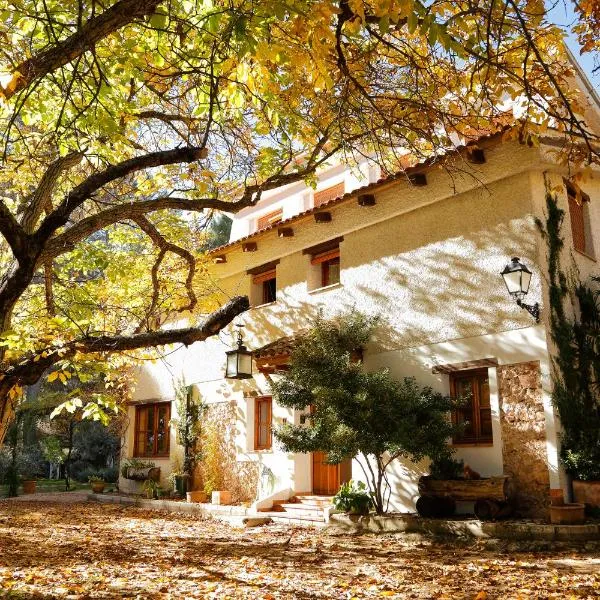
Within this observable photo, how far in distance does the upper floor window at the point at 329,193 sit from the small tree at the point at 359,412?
592 centimetres

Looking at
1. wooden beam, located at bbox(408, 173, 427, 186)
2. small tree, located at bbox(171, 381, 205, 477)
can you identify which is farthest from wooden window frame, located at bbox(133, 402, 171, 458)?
wooden beam, located at bbox(408, 173, 427, 186)

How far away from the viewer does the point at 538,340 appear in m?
9.67

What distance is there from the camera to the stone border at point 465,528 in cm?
826

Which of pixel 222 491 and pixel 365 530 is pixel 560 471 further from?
pixel 222 491

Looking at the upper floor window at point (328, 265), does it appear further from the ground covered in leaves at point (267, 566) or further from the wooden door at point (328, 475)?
the ground covered in leaves at point (267, 566)

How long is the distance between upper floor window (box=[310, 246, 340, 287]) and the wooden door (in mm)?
3802

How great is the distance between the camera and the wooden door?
42.0ft

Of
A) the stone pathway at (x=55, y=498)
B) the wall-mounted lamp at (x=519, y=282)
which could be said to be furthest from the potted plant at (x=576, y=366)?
the stone pathway at (x=55, y=498)

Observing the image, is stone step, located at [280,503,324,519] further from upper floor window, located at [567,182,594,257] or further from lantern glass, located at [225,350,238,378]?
upper floor window, located at [567,182,594,257]

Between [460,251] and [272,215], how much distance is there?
8.33 metres

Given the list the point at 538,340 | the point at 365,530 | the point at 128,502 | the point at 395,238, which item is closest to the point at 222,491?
the point at 128,502

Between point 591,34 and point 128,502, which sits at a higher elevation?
point 591,34

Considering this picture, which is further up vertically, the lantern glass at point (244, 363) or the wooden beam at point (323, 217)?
the wooden beam at point (323, 217)

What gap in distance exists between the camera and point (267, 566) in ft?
24.3
